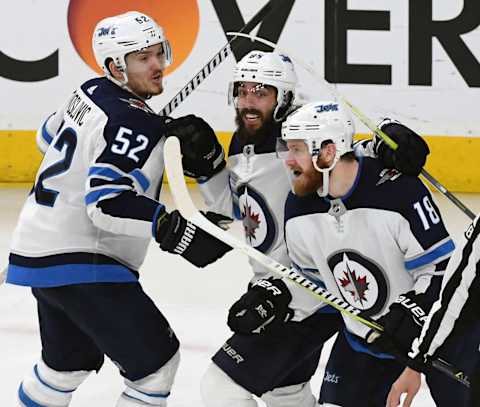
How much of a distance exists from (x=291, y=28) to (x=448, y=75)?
0.75 m

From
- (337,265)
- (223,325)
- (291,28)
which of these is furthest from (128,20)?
(291,28)

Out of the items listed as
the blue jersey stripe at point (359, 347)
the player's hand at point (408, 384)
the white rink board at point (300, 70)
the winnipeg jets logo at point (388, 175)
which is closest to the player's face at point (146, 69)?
the winnipeg jets logo at point (388, 175)

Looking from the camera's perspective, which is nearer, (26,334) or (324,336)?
(324,336)

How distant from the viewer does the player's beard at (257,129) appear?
11.1 feet

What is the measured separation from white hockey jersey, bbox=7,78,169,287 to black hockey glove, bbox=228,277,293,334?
0.93 ft

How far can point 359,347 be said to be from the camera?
313 cm

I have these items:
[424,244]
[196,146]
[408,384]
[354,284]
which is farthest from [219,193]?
Result: [408,384]

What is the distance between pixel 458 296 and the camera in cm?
252

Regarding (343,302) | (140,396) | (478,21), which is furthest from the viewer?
(478,21)

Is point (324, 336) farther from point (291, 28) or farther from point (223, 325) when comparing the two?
point (291, 28)

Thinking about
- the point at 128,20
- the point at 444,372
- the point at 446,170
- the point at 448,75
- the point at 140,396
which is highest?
the point at 128,20

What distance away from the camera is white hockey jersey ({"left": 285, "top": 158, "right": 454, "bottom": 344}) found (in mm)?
2984

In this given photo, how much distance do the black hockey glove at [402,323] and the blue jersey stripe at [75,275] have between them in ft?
2.22

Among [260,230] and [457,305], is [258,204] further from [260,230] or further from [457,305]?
[457,305]
